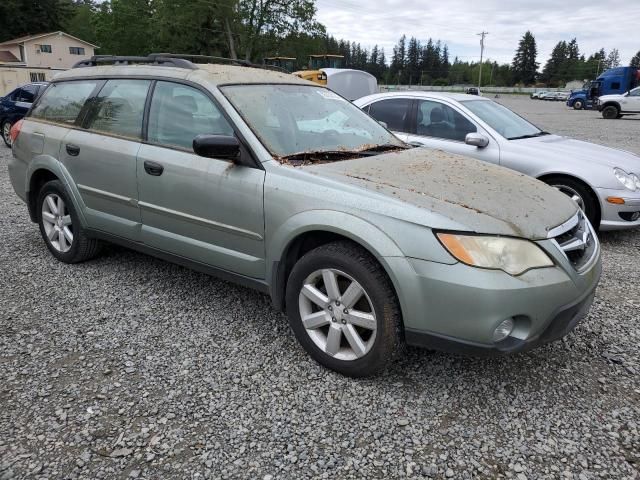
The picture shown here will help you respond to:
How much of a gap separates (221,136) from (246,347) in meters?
1.33

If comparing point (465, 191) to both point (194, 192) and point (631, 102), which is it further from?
point (631, 102)

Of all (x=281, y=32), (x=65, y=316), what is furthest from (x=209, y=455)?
(x=281, y=32)

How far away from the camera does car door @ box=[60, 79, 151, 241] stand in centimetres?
393

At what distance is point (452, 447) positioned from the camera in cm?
244

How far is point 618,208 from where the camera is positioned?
534 cm

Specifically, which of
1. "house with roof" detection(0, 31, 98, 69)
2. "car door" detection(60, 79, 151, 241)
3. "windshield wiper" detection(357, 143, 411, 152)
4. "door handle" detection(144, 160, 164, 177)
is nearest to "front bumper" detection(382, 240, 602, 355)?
"windshield wiper" detection(357, 143, 411, 152)

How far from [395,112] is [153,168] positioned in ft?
12.8

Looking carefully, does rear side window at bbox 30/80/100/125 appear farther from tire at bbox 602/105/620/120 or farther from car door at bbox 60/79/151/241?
tire at bbox 602/105/620/120

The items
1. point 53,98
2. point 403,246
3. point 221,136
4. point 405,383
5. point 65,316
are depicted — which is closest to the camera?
point 403,246

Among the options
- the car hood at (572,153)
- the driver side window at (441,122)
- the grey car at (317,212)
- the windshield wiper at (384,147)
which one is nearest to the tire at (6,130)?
the grey car at (317,212)

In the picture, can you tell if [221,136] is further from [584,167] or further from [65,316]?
[584,167]

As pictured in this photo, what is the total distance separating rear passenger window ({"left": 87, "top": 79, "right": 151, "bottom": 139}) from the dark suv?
11319mm

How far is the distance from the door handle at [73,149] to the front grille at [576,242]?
11.9 feet

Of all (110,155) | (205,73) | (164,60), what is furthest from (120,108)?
(205,73)
